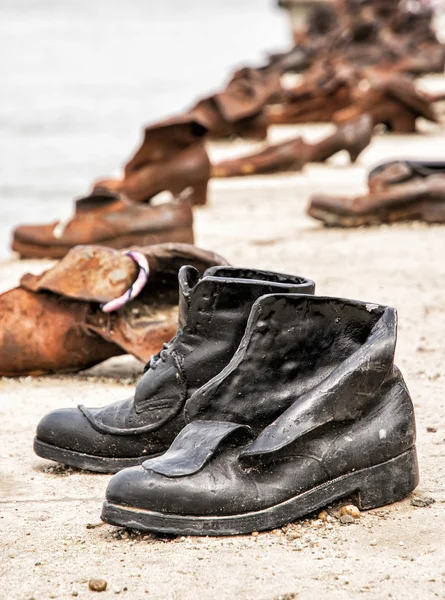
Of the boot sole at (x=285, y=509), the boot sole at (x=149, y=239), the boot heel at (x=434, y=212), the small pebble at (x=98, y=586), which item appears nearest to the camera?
the small pebble at (x=98, y=586)

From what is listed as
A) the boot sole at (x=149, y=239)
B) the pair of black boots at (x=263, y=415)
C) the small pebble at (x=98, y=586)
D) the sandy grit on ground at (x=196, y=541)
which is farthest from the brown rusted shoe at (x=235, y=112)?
the small pebble at (x=98, y=586)

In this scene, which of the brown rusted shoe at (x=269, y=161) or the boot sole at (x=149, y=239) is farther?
the brown rusted shoe at (x=269, y=161)

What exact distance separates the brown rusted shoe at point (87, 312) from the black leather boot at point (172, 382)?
67 centimetres

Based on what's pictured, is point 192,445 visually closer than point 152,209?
Yes

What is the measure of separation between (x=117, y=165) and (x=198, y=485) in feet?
24.1

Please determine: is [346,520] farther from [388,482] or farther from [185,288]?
[185,288]

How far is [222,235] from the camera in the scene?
19.2 feet

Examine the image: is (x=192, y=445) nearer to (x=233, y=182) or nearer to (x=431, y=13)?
(x=233, y=182)

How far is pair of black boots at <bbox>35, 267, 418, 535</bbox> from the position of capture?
2.14 metres

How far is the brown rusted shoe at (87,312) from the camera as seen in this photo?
324cm

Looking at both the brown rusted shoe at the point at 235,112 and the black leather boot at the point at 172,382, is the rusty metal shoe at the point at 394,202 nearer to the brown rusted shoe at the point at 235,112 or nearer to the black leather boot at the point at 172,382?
the black leather boot at the point at 172,382

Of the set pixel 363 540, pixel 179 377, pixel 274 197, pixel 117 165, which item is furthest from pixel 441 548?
pixel 117 165

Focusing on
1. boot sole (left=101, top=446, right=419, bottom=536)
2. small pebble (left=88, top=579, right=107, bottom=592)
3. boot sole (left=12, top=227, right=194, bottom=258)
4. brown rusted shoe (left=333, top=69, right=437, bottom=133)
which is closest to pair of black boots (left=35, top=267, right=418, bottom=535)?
boot sole (left=101, top=446, right=419, bottom=536)

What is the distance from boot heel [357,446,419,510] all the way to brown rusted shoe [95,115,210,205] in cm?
404
